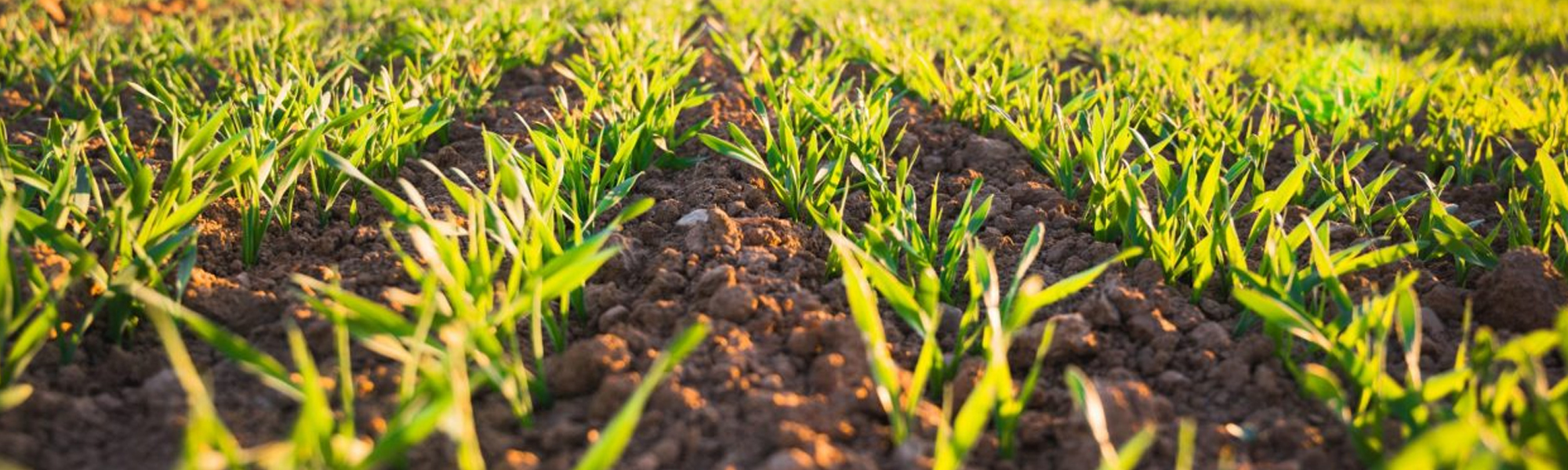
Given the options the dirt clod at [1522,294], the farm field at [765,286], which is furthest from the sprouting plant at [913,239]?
the dirt clod at [1522,294]

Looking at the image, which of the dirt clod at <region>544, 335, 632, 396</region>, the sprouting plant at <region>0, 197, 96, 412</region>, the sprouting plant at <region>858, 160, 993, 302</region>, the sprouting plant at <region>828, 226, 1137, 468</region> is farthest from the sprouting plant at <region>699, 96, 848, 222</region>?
the sprouting plant at <region>0, 197, 96, 412</region>

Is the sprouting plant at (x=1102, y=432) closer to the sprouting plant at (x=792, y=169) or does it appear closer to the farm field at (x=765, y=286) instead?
the farm field at (x=765, y=286)

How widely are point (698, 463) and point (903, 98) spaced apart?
2034 millimetres

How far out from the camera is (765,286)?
1.72 m

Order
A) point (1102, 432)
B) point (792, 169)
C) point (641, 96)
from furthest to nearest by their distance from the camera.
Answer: point (641, 96), point (792, 169), point (1102, 432)

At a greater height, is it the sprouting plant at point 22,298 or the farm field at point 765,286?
the sprouting plant at point 22,298

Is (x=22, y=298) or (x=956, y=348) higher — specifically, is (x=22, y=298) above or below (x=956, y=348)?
above

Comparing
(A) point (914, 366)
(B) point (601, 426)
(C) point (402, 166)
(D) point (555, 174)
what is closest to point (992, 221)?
(A) point (914, 366)

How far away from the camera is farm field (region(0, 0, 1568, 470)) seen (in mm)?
1278

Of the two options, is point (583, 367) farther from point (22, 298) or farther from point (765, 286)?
point (22, 298)

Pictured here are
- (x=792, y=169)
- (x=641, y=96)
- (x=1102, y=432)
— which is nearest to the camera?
(x=1102, y=432)

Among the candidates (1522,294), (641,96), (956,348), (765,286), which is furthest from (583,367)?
(1522,294)

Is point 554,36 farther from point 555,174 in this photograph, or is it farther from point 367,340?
point 367,340

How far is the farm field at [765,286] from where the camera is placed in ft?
4.19
